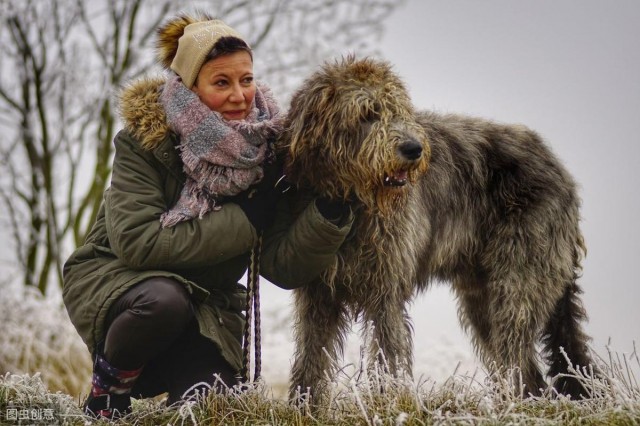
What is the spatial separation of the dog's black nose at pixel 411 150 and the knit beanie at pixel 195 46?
97cm

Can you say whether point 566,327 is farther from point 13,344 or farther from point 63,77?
point 63,77

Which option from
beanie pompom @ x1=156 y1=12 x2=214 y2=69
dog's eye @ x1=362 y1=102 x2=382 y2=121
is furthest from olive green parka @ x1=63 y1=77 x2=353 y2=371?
dog's eye @ x1=362 y1=102 x2=382 y2=121

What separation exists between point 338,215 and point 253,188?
45 centimetres

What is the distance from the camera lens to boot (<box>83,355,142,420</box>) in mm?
4086

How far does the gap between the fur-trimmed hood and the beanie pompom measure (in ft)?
0.45

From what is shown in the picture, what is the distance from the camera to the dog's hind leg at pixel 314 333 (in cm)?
457

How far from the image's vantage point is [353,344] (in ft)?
34.7

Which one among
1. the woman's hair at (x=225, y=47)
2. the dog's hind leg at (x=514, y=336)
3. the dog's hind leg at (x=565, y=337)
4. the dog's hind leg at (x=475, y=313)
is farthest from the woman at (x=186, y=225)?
the dog's hind leg at (x=565, y=337)

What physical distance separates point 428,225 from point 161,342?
5.51 feet

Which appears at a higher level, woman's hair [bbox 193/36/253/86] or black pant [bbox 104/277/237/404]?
woman's hair [bbox 193/36/253/86]

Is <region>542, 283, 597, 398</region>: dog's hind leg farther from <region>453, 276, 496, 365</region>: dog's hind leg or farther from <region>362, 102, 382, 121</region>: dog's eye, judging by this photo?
<region>362, 102, 382, 121</region>: dog's eye

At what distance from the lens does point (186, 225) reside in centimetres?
387

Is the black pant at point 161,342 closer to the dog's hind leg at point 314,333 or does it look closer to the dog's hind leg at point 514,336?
the dog's hind leg at point 314,333

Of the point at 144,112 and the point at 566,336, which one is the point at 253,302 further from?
the point at 566,336
